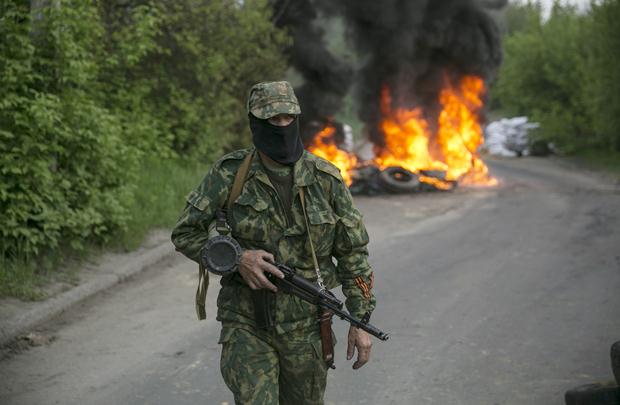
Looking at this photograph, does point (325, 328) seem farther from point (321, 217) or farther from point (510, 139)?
point (510, 139)

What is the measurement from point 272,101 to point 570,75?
26.0 metres

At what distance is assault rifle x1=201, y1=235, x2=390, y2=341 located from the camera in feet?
10.1

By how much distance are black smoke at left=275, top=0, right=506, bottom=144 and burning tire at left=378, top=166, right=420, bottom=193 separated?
3599mm

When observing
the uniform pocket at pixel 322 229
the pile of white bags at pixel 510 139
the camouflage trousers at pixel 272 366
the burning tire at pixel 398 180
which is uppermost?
the uniform pocket at pixel 322 229

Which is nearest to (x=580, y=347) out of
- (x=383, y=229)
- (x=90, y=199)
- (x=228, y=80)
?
(x=90, y=199)

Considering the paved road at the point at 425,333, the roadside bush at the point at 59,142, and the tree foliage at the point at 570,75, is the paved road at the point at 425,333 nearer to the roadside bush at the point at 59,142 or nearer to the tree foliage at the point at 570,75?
the roadside bush at the point at 59,142

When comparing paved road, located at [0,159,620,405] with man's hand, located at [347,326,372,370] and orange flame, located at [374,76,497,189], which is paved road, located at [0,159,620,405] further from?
orange flame, located at [374,76,497,189]

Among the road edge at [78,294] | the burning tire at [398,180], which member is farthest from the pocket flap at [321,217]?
the burning tire at [398,180]

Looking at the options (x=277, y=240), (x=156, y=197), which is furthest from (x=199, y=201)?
(x=156, y=197)

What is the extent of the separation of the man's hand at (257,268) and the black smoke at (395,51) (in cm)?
1633

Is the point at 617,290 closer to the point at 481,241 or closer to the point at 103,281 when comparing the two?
the point at 481,241

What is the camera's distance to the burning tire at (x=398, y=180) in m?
15.8

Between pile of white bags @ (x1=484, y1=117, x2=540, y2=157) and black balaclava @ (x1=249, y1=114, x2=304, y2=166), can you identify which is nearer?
black balaclava @ (x1=249, y1=114, x2=304, y2=166)

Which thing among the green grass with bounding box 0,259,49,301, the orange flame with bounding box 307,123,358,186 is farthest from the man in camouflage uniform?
the orange flame with bounding box 307,123,358,186
